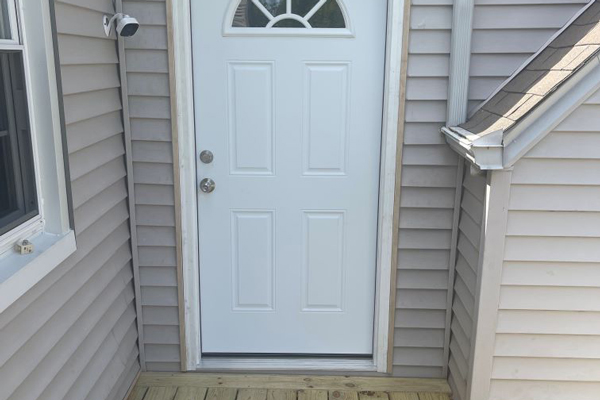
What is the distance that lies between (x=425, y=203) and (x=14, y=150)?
1.64 m

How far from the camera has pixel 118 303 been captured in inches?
94.8

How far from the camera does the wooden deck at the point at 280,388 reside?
2.54 meters

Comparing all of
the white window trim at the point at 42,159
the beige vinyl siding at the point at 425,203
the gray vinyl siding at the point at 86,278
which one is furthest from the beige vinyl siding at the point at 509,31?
the white window trim at the point at 42,159

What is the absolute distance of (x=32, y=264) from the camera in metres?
1.57

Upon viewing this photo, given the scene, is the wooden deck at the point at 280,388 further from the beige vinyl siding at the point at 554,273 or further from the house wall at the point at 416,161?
the beige vinyl siding at the point at 554,273

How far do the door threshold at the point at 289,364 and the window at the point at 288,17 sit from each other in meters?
1.52

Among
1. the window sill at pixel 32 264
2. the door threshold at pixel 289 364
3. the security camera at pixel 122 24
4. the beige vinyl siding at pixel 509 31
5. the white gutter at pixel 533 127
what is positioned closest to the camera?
the window sill at pixel 32 264

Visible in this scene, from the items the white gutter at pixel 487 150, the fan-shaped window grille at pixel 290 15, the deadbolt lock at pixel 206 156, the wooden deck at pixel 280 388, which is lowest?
the wooden deck at pixel 280 388

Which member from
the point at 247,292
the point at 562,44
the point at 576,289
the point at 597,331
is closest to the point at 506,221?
the point at 576,289

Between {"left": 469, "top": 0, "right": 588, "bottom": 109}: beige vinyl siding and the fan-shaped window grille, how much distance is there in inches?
22.1

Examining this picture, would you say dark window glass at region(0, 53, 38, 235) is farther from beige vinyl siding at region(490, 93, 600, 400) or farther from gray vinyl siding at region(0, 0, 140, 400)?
beige vinyl siding at region(490, 93, 600, 400)

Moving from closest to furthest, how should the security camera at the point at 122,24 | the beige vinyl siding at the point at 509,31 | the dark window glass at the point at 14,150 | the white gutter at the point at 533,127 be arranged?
the dark window glass at the point at 14,150 → the white gutter at the point at 533,127 → the security camera at the point at 122,24 → the beige vinyl siding at the point at 509,31

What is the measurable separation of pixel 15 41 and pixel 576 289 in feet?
6.65

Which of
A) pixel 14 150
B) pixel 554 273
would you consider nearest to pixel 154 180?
pixel 14 150
